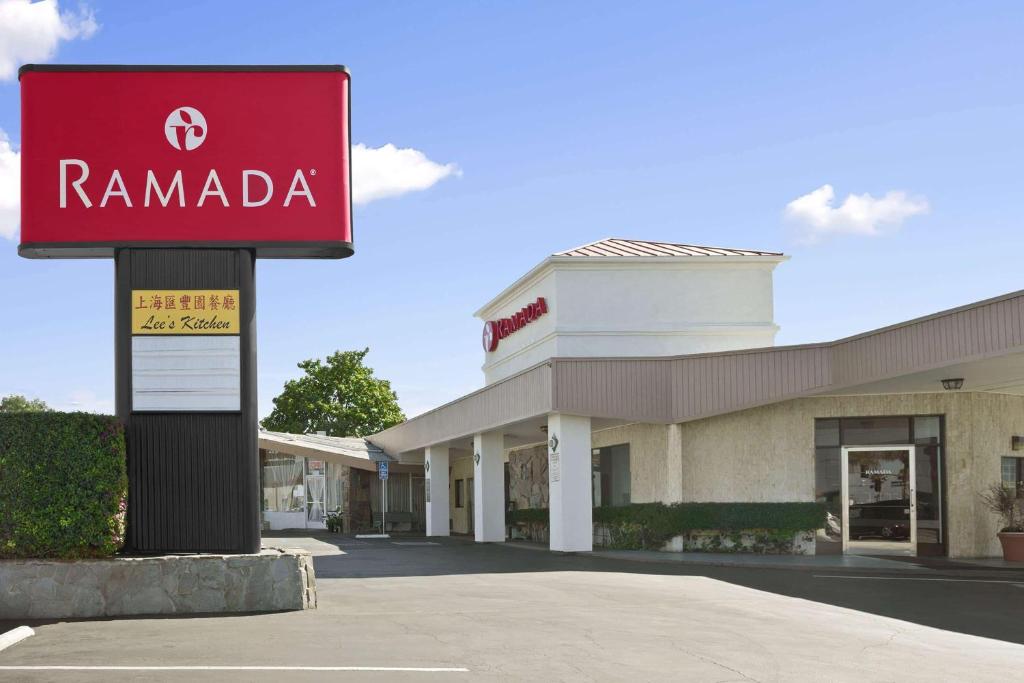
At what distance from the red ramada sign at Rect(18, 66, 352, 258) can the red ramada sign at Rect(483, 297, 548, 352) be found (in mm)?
21149

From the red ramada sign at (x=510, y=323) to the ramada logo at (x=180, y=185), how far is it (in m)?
21.3

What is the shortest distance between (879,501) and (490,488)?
40.2 feet

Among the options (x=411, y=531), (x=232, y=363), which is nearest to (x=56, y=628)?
(x=232, y=363)

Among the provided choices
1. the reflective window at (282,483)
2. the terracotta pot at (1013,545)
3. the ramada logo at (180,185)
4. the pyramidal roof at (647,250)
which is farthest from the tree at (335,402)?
the ramada logo at (180,185)

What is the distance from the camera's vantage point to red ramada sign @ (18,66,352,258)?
1449cm

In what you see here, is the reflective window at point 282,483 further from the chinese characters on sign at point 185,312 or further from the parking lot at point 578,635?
the chinese characters on sign at point 185,312

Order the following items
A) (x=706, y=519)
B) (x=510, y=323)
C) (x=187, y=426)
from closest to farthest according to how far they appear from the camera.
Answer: (x=187, y=426), (x=706, y=519), (x=510, y=323)

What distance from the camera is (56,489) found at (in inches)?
532

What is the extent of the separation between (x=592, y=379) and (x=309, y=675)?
57.3ft

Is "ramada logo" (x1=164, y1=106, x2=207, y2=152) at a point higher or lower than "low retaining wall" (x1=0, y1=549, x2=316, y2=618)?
higher

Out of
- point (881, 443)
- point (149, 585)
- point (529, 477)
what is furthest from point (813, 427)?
point (149, 585)

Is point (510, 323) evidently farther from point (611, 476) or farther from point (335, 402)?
point (335, 402)

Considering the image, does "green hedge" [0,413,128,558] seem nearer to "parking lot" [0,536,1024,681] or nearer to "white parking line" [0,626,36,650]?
"parking lot" [0,536,1024,681]

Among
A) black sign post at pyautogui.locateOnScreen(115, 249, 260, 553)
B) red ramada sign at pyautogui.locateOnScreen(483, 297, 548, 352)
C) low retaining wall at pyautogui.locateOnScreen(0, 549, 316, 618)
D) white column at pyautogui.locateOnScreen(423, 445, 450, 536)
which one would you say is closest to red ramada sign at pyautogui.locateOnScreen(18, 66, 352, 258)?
black sign post at pyautogui.locateOnScreen(115, 249, 260, 553)
